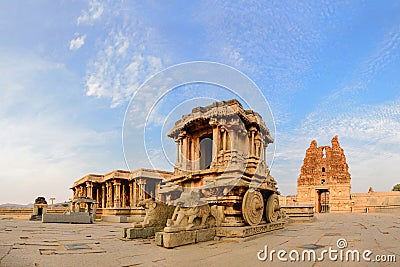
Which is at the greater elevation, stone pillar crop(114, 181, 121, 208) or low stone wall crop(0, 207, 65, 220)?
stone pillar crop(114, 181, 121, 208)

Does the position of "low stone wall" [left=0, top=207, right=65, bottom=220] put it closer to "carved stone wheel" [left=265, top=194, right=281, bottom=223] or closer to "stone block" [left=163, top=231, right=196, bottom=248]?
"carved stone wheel" [left=265, top=194, right=281, bottom=223]

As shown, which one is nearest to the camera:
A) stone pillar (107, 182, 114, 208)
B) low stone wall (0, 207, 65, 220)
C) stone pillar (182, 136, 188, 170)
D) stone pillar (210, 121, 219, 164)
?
stone pillar (210, 121, 219, 164)

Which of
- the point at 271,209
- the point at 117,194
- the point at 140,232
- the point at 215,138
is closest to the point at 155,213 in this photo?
the point at 140,232

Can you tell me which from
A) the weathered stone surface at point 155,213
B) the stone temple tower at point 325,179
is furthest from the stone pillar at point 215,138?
the stone temple tower at point 325,179

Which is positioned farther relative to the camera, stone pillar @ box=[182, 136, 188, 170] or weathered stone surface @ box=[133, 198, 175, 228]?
stone pillar @ box=[182, 136, 188, 170]

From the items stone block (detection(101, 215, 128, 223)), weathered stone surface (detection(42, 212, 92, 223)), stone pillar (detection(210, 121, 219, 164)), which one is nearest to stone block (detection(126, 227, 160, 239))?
stone pillar (detection(210, 121, 219, 164))

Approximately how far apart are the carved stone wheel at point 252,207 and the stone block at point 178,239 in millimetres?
1903

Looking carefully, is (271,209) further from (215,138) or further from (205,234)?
(215,138)

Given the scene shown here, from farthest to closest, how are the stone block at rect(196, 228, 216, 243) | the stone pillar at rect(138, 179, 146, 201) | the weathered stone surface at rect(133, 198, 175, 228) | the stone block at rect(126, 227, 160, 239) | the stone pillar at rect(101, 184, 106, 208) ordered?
1. the stone pillar at rect(101, 184, 106, 208)
2. the stone pillar at rect(138, 179, 146, 201)
3. the weathered stone surface at rect(133, 198, 175, 228)
4. the stone block at rect(126, 227, 160, 239)
5. the stone block at rect(196, 228, 216, 243)

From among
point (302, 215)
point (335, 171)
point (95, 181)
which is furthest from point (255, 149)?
point (335, 171)

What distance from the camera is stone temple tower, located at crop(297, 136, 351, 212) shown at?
166 feet

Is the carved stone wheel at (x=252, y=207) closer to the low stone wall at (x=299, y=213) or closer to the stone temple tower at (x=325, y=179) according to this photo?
the low stone wall at (x=299, y=213)

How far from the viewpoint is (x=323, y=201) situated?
185 feet

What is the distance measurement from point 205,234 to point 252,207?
73.5 inches
